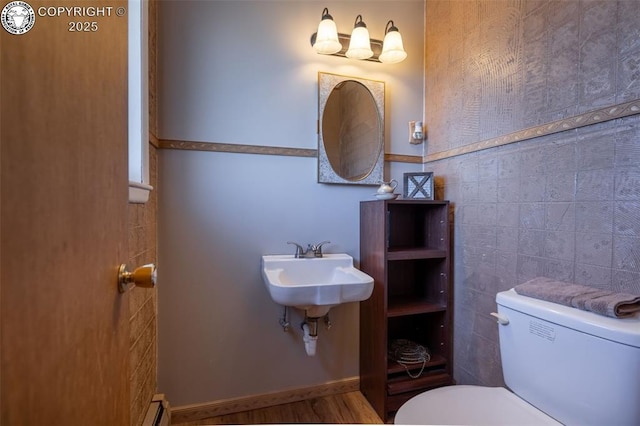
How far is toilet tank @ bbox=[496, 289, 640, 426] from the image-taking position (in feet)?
2.58

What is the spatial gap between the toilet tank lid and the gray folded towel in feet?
0.05

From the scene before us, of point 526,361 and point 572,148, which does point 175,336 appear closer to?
point 526,361

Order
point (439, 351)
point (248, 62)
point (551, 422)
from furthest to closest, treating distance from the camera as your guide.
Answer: point (439, 351) → point (248, 62) → point (551, 422)

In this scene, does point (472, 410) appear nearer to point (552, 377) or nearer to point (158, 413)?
point (552, 377)

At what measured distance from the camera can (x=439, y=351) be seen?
173 cm

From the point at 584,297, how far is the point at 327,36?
63.6 inches

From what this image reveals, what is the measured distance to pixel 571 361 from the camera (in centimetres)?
90

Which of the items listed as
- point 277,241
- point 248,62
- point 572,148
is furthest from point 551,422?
point 248,62

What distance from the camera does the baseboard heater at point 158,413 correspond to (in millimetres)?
1274

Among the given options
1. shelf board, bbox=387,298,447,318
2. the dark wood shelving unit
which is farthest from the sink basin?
shelf board, bbox=387,298,447,318

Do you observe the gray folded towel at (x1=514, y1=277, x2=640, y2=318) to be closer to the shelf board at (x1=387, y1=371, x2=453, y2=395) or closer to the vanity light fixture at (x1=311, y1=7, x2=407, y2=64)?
the shelf board at (x1=387, y1=371, x2=453, y2=395)

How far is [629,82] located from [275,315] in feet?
5.85

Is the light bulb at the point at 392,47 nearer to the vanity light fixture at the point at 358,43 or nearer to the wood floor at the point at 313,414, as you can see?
the vanity light fixture at the point at 358,43

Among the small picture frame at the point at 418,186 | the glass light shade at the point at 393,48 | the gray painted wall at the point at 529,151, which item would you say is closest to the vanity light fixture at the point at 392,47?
the glass light shade at the point at 393,48
